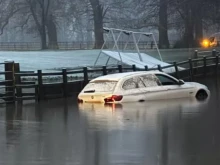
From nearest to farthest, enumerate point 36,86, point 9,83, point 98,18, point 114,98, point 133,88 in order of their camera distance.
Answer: point 114,98 < point 133,88 < point 9,83 < point 36,86 < point 98,18

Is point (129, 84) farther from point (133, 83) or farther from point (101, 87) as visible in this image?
point (101, 87)

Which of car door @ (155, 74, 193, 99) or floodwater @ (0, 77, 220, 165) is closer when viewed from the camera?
floodwater @ (0, 77, 220, 165)

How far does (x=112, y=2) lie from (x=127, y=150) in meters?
65.6

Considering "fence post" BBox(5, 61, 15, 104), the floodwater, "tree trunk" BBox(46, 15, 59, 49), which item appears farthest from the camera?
"tree trunk" BBox(46, 15, 59, 49)

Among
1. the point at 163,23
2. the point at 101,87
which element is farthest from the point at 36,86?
the point at 163,23

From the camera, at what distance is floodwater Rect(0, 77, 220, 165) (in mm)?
9516

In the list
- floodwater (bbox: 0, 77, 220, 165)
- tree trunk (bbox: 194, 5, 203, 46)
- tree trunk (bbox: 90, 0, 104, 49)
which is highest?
tree trunk (bbox: 90, 0, 104, 49)

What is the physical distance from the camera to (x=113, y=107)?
17688 millimetres

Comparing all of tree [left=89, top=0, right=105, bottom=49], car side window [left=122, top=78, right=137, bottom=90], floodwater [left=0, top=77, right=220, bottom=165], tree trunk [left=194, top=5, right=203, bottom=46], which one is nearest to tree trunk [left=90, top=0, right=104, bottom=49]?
tree [left=89, top=0, right=105, bottom=49]

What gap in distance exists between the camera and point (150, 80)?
1938 centimetres

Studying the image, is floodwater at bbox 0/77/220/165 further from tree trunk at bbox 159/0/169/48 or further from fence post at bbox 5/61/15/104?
tree trunk at bbox 159/0/169/48

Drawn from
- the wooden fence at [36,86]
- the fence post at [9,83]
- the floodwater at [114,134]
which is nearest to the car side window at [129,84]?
the floodwater at [114,134]

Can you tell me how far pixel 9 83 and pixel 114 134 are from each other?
9914 mm

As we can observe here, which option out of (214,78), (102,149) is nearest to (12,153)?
(102,149)
